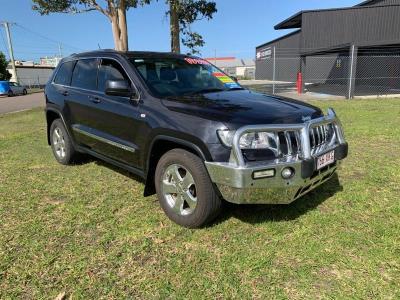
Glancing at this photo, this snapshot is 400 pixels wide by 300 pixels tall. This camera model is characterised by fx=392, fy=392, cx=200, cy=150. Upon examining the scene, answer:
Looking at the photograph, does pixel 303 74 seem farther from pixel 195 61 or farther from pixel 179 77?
pixel 179 77

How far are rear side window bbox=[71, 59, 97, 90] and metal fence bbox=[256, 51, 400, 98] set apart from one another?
50.6ft

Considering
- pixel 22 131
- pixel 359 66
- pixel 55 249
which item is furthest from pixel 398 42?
pixel 55 249

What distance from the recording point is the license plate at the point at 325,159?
3.56 metres

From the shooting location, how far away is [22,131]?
10453 millimetres

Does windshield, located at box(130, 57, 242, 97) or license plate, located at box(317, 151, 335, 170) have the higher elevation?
windshield, located at box(130, 57, 242, 97)

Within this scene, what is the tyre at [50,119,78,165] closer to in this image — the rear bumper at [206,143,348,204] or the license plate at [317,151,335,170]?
the rear bumper at [206,143,348,204]

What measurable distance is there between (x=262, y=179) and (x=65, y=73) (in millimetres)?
3948

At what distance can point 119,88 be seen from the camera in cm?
410

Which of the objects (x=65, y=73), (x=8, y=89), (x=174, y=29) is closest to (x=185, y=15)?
(x=174, y=29)

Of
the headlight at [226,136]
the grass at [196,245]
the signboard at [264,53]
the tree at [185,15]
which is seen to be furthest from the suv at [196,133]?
the signboard at [264,53]

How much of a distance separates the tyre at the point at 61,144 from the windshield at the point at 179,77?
6.65ft

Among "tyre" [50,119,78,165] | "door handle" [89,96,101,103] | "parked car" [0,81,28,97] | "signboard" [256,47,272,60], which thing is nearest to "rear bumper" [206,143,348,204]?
"door handle" [89,96,101,103]

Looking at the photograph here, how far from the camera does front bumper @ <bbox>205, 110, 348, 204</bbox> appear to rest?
126 inches

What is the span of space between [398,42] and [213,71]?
21435mm
